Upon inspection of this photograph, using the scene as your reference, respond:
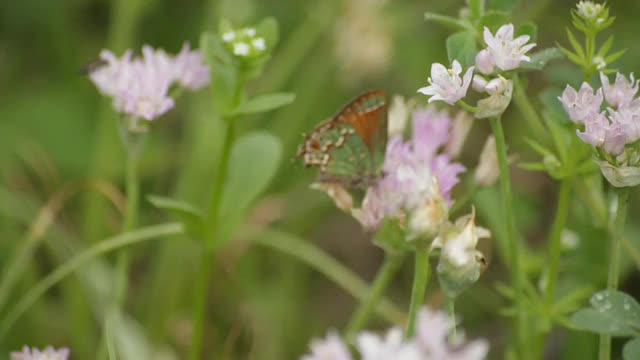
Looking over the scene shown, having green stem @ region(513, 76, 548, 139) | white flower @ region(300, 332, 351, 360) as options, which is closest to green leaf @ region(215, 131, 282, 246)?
green stem @ region(513, 76, 548, 139)

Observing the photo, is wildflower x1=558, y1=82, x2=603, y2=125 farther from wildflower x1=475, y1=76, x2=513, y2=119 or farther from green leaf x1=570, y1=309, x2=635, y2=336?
green leaf x1=570, y1=309, x2=635, y2=336

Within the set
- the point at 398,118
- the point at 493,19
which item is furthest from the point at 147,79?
the point at 493,19

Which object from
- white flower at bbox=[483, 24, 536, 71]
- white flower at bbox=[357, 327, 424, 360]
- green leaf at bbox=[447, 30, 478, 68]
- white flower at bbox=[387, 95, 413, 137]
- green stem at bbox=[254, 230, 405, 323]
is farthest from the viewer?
green stem at bbox=[254, 230, 405, 323]

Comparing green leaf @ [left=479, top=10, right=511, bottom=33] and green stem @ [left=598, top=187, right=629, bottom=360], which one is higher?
green leaf @ [left=479, top=10, right=511, bottom=33]

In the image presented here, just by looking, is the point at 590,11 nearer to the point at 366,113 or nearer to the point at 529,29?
the point at 529,29

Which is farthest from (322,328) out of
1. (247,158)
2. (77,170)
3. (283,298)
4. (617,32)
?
(617,32)

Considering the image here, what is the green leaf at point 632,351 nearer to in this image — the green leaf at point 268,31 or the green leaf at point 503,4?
the green leaf at point 503,4

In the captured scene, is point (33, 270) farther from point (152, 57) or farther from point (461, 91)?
point (461, 91)

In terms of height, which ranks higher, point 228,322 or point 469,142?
point 469,142
